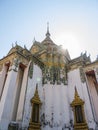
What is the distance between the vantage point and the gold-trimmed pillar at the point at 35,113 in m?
10.1

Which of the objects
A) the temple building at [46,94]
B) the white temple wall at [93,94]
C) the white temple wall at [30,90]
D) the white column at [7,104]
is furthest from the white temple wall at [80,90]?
the white column at [7,104]

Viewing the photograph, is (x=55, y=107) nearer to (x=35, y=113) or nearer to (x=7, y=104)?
(x=35, y=113)

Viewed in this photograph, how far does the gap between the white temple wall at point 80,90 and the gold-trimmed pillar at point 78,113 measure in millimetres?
319

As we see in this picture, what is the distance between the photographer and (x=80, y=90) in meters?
12.8

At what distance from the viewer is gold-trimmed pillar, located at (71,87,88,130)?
10.9 meters

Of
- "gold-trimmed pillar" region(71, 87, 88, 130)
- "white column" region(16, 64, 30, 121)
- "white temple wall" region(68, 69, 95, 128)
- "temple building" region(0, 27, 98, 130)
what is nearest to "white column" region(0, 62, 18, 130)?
"temple building" region(0, 27, 98, 130)

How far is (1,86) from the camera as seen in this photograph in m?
11.4

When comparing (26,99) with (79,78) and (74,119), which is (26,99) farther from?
(79,78)

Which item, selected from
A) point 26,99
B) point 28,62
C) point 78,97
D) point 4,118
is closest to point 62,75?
point 78,97

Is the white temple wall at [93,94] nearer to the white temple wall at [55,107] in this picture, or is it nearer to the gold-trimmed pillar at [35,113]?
the white temple wall at [55,107]

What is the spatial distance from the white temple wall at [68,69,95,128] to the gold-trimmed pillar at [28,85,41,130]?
3.37 meters

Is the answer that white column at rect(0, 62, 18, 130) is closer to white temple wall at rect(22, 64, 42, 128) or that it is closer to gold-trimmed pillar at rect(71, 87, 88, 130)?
white temple wall at rect(22, 64, 42, 128)

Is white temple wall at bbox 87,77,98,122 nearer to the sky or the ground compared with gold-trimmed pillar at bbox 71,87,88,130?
nearer to the sky

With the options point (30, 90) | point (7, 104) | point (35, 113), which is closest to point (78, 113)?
point (35, 113)
